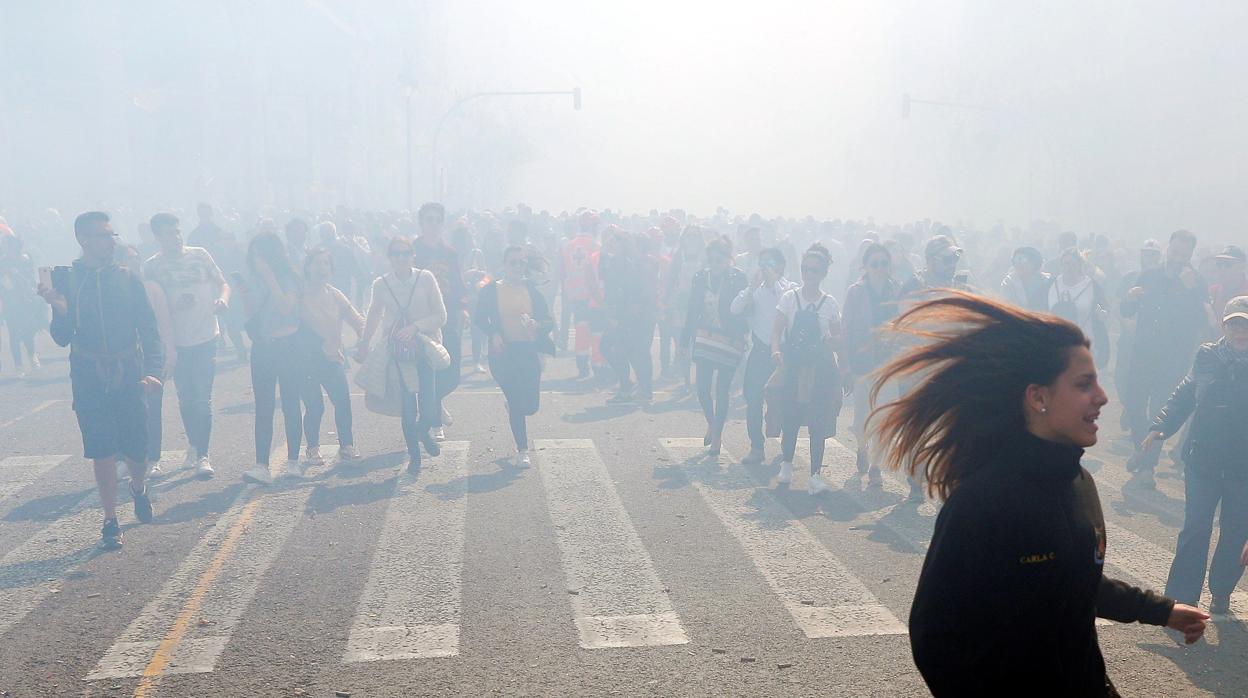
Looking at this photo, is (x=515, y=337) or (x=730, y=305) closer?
(x=515, y=337)

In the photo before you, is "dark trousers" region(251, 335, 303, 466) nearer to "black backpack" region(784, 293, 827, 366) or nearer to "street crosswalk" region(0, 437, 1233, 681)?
"street crosswalk" region(0, 437, 1233, 681)

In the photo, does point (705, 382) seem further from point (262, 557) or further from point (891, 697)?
point (891, 697)

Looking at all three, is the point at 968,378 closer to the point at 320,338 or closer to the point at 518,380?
the point at 518,380

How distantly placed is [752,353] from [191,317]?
5050 millimetres

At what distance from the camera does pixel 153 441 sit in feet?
30.1

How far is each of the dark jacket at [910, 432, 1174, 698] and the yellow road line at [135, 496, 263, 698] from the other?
153 inches

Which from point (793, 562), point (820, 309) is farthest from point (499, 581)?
point (820, 309)

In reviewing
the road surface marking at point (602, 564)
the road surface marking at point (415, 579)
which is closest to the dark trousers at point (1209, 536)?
the road surface marking at point (602, 564)

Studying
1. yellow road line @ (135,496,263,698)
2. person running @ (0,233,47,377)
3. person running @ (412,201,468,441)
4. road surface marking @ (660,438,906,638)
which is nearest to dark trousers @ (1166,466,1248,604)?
road surface marking @ (660,438,906,638)

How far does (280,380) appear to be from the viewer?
31.3 feet

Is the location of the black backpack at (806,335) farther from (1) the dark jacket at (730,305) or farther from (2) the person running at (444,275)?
(2) the person running at (444,275)

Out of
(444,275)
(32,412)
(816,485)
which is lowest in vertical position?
(32,412)

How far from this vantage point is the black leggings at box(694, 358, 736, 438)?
10391mm

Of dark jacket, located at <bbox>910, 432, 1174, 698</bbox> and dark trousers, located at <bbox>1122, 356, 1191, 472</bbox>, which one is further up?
dark jacket, located at <bbox>910, 432, 1174, 698</bbox>
